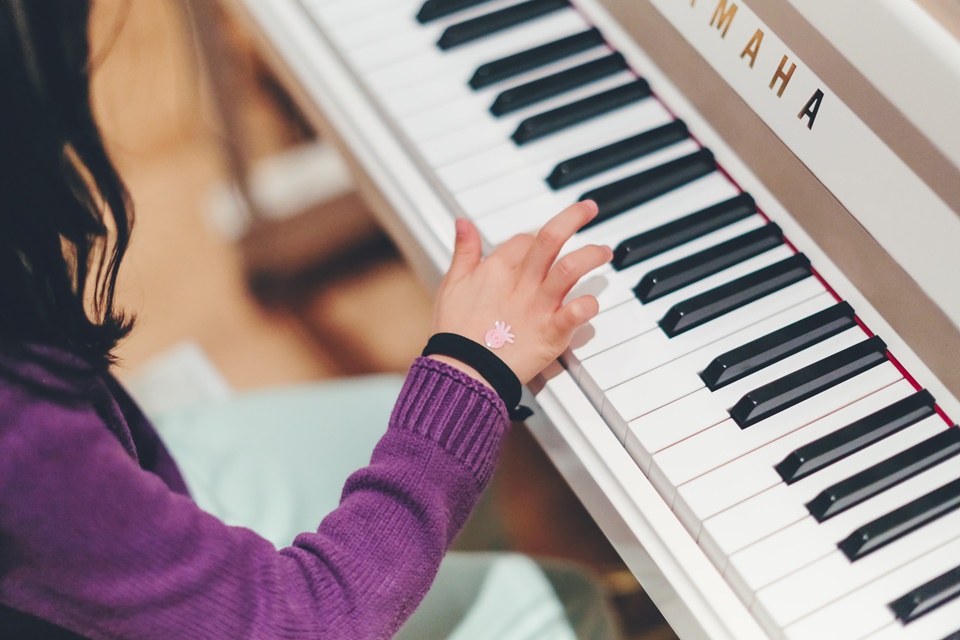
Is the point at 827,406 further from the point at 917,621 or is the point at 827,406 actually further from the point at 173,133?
the point at 173,133

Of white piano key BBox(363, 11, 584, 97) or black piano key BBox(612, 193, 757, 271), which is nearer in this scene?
black piano key BBox(612, 193, 757, 271)

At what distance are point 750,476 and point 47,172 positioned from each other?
1.96ft

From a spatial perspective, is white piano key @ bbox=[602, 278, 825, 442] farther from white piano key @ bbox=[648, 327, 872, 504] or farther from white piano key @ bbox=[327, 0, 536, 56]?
white piano key @ bbox=[327, 0, 536, 56]

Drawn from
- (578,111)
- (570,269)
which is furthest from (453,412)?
(578,111)

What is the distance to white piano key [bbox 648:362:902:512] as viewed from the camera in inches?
31.7

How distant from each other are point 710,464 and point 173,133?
5.58 ft

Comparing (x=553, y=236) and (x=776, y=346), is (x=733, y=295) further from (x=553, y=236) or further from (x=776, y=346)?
(x=553, y=236)

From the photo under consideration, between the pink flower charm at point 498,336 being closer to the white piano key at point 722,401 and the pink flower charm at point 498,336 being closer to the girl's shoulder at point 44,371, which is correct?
the white piano key at point 722,401

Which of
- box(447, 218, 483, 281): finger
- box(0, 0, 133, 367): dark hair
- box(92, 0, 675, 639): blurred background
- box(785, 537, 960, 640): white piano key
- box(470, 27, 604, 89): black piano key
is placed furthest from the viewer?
box(92, 0, 675, 639): blurred background

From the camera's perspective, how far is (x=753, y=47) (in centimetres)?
89

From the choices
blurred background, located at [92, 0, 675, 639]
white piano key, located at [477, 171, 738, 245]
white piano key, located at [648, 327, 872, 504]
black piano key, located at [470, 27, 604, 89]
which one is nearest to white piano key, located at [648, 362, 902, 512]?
white piano key, located at [648, 327, 872, 504]

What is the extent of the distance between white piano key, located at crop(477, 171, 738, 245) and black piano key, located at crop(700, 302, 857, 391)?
17 cm

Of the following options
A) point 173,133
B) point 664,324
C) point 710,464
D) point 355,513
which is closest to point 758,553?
point 710,464

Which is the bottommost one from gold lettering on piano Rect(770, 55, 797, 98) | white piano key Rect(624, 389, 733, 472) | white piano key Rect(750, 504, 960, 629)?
white piano key Rect(750, 504, 960, 629)
